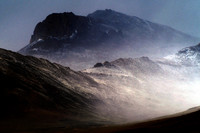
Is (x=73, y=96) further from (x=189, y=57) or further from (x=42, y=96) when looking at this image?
(x=189, y=57)

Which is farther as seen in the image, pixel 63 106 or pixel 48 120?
pixel 63 106

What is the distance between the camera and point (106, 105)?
62375 mm

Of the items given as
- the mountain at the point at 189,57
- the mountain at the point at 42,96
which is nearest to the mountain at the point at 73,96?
the mountain at the point at 42,96

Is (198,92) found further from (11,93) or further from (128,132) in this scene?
(128,132)

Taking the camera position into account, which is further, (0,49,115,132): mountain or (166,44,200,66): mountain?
(166,44,200,66): mountain

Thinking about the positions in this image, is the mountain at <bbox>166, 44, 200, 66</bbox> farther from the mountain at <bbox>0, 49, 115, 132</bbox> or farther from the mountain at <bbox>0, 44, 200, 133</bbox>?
the mountain at <bbox>0, 49, 115, 132</bbox>

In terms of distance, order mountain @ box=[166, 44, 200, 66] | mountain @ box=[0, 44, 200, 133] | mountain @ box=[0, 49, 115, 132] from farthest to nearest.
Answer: mountain @ box=[166, 44, 200, 66] → mountain @ box=[0, 49, 115, 132] → mountain @ box=[0, 44, 200, 133]

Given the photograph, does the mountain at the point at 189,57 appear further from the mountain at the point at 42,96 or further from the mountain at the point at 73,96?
the mountain at the point at 42,96

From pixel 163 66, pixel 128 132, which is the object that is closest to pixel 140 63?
pixel 163 66

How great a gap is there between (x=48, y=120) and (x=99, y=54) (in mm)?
162152

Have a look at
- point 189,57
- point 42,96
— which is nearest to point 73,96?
point 42,96

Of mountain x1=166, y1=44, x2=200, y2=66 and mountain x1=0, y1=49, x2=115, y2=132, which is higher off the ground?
mountain x1=166, y1=44, x2=200, y2=66

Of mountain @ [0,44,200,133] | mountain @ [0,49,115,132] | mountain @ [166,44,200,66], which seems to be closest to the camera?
mountain @ [0,44,200,133]

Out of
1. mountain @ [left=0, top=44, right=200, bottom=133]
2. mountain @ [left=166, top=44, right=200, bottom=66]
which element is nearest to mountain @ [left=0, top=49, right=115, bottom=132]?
mountain @ [left=0, top=44, right=200, bottom=133]
